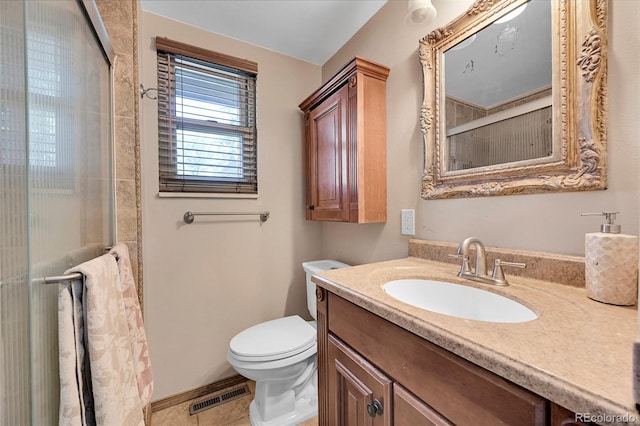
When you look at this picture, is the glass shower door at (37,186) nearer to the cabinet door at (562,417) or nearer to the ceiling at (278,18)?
the ceiling at (278,18)

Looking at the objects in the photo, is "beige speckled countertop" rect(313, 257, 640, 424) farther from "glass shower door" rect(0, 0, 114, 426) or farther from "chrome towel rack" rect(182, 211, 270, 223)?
"chrome towel rack" rect(182, 211, 270, 223)

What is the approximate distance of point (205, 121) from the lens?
5.32 ft

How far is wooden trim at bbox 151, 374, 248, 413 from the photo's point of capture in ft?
4.82

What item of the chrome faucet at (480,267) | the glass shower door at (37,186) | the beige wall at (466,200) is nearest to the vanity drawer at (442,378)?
the chrome faucet at (480,267)

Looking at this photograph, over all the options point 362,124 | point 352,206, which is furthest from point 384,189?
point 362,124

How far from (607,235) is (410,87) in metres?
0.96

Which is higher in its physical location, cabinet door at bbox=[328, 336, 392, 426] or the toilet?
cabinet door at bbox=[328, 336, 392, 426]

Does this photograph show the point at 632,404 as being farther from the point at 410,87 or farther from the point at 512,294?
the point at 410,87

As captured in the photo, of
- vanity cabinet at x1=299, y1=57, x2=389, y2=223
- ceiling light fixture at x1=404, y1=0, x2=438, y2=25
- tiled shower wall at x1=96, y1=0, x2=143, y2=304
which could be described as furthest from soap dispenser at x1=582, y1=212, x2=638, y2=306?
tiled shower wall at x1=96, y1=0, x2=143, y2=304

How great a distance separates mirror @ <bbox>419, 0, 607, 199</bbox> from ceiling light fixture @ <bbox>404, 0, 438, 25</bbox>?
0.31 ft

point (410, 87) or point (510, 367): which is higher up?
point (410, 87)

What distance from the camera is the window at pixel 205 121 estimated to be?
1511 millimetres

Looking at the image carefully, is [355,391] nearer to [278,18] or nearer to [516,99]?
[516,99]

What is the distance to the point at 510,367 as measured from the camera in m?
0.38
